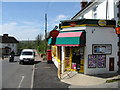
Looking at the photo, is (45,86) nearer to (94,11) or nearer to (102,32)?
(102,32)

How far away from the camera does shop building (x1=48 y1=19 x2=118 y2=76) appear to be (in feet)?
41.8

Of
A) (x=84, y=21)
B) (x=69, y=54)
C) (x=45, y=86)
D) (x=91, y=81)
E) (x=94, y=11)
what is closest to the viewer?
(x=45, y=86)

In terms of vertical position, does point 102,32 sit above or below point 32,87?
above

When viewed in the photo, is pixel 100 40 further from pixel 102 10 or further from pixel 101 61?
pixel 102 10

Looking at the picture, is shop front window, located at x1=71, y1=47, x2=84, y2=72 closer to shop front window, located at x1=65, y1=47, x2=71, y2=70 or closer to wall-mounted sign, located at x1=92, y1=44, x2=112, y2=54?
shop front window, located at x1=65, y1=47, x2=71, y2=70

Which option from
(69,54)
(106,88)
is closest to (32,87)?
(106,88)

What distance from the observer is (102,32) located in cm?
1297

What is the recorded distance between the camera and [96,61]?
13.0 m

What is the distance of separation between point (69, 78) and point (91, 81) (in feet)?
5.58

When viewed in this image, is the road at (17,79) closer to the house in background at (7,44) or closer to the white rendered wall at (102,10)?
the white rendered wall at (102,10)

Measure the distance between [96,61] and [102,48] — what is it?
112 centimetres

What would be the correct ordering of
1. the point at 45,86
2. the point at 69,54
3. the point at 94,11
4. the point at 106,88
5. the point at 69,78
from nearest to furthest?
the point at 106,88 → the point at 45,86 → the point at 69,78 → the point at 69,54 → the point at 94,11

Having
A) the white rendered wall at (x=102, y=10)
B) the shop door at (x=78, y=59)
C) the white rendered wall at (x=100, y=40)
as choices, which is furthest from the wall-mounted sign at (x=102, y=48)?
the white rendered wall at (x=102, y=10)

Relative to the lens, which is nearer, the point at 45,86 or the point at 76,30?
the point at 45,86
